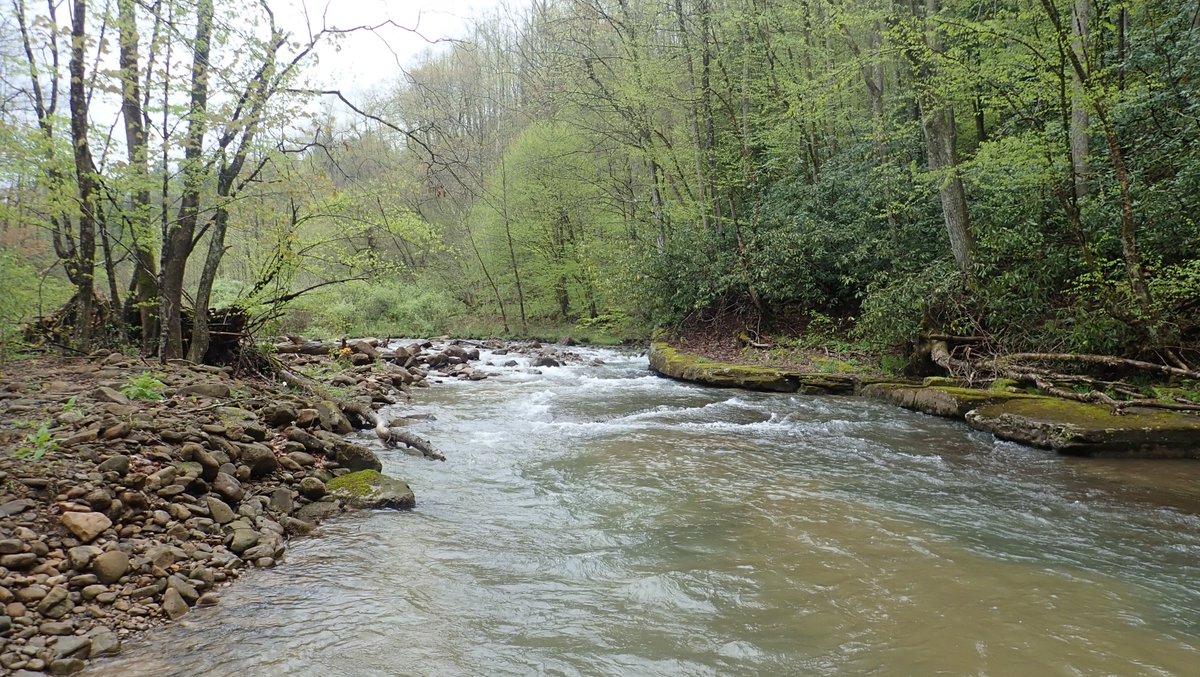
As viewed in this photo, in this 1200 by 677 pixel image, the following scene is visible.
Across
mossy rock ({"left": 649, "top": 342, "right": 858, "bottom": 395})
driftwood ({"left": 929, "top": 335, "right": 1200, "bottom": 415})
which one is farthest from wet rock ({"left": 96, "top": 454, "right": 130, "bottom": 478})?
mossy rock ({"left": 649, "top": 342, "right": 858, "bottom": 395})

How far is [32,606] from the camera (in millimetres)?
3100

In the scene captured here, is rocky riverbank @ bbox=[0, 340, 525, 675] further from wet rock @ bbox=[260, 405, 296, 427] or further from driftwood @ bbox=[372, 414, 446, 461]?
driftwood @ bbox=[372, 414, 446, 461]

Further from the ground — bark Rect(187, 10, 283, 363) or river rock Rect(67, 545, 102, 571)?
bark Rect(187, 10, 283, 363)

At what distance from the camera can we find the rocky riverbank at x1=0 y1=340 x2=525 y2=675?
3.21 metres

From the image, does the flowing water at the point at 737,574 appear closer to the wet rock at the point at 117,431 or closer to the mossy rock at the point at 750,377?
the wet rock at the point at 117,431

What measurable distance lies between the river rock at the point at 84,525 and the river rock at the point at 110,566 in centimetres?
19

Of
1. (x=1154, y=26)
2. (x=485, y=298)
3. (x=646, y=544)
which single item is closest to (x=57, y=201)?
(x=646, y=544)

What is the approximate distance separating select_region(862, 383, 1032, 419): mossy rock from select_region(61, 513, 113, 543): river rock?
997 centimetres

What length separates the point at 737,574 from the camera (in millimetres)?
4219

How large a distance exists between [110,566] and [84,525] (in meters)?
0.37

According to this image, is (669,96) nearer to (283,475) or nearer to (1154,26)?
(1154,26)

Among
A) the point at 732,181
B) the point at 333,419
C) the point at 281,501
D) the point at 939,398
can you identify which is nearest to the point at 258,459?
the point at 281,501

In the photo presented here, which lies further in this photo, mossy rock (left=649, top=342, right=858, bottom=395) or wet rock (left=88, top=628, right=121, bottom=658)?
mossy rock (left=649, top=342, right=858, bottom=395)

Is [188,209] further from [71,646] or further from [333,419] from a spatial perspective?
[71,646]
